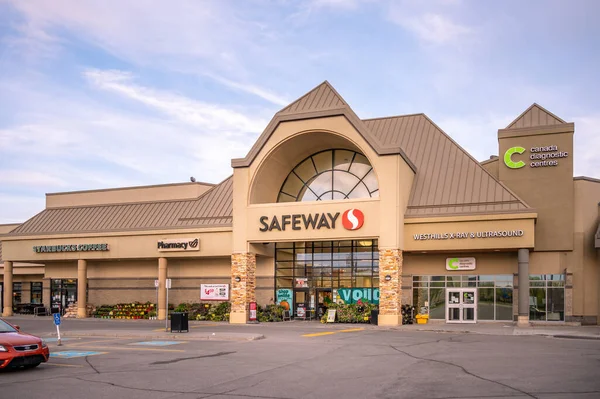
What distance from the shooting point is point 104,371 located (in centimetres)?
1609

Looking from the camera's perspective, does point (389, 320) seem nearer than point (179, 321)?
No

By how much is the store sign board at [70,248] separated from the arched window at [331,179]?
12.6 meters

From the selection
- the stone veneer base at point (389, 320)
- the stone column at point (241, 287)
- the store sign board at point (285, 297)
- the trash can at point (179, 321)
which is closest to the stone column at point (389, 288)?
the stone veneer base at point (389, 320)

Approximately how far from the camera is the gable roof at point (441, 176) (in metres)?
34.5

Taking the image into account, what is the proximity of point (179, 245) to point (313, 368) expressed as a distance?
81.3 feet

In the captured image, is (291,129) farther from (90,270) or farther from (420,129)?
(90,270)

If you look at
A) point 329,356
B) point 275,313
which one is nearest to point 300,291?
point 275,313

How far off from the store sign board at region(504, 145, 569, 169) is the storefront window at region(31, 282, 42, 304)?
37.6 m

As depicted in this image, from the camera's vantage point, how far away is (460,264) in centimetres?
3609

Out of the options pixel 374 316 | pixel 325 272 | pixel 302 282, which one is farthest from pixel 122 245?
pixel 374 316

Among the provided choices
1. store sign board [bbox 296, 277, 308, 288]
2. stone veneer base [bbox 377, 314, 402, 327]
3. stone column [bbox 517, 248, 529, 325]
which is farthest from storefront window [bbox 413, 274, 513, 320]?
store sign board [bbox 296, 277, 308, 288]

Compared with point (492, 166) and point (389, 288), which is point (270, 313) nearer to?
point (389, 288)

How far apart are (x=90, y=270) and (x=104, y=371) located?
101 ft

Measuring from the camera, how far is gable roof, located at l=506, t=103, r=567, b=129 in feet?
118
